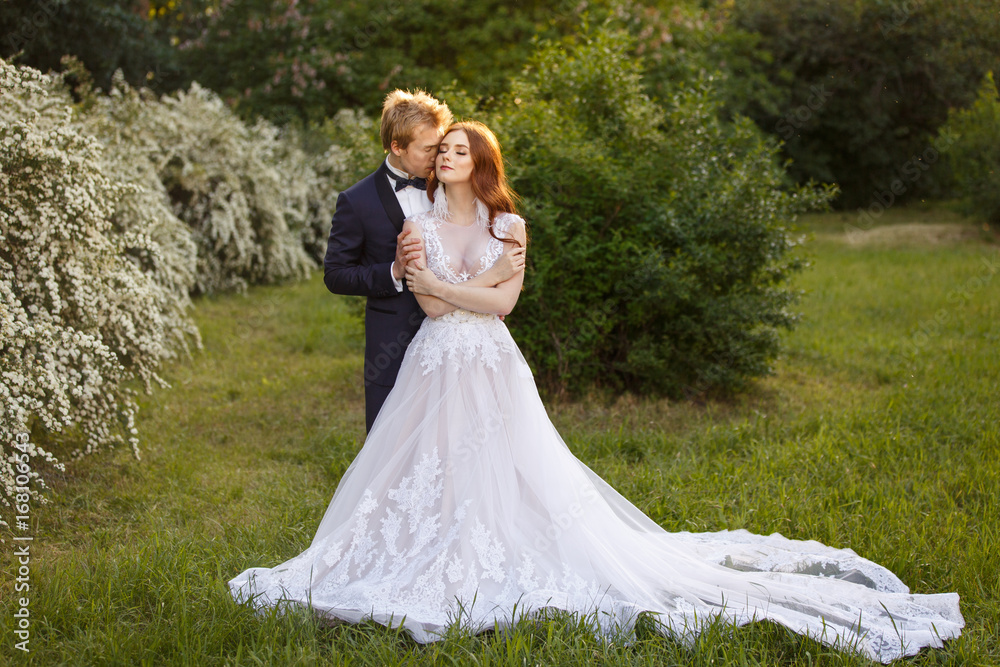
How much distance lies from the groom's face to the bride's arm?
39 cm

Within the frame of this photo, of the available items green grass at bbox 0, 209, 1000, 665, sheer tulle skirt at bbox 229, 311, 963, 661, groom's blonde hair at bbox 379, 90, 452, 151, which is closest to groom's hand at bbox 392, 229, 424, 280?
sheer tulle skirt at bbox 229, 311, 963, 661

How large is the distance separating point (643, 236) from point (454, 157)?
2793 millimetres

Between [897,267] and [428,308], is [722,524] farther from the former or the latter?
[897,267]

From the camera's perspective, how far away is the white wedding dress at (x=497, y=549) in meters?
2.70

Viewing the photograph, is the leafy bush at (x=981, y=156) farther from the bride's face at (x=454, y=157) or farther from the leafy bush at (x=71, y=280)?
the bride's face at (x=454, y=157)

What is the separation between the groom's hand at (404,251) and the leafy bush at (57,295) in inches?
69.1

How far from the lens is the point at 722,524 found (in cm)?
362

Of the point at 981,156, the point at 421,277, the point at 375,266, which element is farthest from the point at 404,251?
the point at 981,156

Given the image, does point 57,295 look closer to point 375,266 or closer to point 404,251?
point 375,266

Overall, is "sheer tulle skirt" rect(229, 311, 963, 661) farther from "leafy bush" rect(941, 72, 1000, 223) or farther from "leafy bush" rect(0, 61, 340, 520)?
"leafy bush" rect(941, 72, 1000, 223)

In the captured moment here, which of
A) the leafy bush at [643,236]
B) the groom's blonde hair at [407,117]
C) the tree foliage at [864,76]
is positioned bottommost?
the leafy bush at [643,236]

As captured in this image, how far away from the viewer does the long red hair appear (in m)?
2.93

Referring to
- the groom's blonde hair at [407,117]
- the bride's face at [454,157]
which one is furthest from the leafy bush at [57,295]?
the bride's face at [454,157]

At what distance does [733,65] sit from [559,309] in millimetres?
13039
